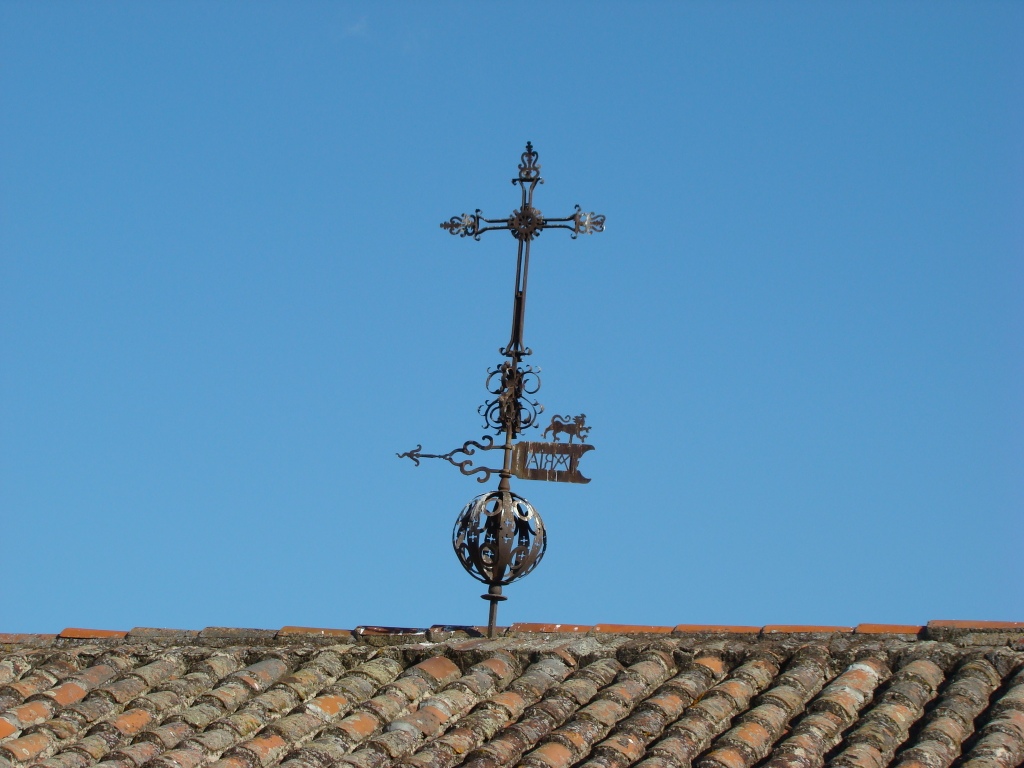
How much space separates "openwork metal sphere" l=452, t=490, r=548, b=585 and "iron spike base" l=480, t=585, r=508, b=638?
0.04 m

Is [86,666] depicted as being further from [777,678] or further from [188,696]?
[777,678]

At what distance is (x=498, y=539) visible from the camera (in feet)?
29.9

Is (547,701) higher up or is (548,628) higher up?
(548,628)

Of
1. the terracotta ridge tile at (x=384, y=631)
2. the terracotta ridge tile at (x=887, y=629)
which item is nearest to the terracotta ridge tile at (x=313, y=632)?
the terracotta ridge tile at (x=384, y=631)

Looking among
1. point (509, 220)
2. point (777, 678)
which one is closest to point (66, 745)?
point (777, 678)

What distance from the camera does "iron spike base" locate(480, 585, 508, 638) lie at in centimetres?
893

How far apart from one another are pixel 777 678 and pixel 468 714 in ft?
4.80

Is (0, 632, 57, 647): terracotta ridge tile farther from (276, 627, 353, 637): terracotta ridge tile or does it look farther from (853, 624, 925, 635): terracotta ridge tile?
(853, 624, 925, 635): terracotta ridge tile

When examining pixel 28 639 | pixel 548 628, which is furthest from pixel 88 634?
pixel 548 628

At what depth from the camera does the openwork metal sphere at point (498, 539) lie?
9117 mm

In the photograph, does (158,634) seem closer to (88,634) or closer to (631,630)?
(88,634)

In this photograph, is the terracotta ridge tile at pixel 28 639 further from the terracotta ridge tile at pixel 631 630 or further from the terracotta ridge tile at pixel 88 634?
the terracotta ridge tile at pixel 631 630

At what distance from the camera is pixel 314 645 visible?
901cm

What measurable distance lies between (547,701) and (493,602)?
1.64 m
